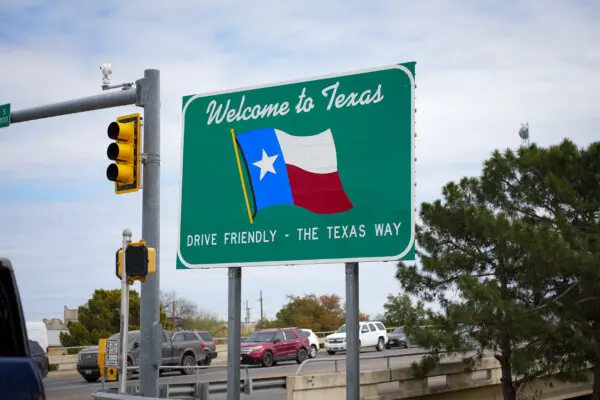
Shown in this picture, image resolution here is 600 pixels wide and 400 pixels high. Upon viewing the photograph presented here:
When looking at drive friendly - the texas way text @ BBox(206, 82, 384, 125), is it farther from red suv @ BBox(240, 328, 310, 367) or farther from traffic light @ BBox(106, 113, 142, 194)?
red suv @ BBox(240, 328, 310, 367)

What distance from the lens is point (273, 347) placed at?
36906 millimetres

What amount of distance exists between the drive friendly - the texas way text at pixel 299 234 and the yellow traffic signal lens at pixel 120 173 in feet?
6.09

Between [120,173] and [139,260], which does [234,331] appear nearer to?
[139,260]

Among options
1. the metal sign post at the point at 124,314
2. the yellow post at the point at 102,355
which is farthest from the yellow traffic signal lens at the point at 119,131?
the yellow post at the point at 102,355

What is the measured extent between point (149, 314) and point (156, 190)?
183cm

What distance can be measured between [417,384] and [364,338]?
23917 millimetres

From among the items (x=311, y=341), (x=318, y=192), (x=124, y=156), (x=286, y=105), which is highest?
(x=286, y=105)

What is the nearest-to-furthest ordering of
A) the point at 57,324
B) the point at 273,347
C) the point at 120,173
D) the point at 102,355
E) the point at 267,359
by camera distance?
the point at 120,173, the point at 102,355, the point at 267,359, the point at 273,347, the point at 57,324

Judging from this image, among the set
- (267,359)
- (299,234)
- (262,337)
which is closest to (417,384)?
(299,234)

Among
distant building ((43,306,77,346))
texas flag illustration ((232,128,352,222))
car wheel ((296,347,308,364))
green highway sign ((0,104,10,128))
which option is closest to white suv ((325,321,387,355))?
car wheel ((296,347,308,364))

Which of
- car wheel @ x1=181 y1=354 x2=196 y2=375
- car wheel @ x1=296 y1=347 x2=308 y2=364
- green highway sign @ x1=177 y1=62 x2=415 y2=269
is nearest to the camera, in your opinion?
green highway sign @ x1=177 y1=62 x2=415 y2=269

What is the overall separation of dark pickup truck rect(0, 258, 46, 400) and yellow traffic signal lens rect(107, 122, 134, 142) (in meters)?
7.02

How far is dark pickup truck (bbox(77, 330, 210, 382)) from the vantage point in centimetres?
3081

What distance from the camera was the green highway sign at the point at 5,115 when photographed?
15.0 meters
